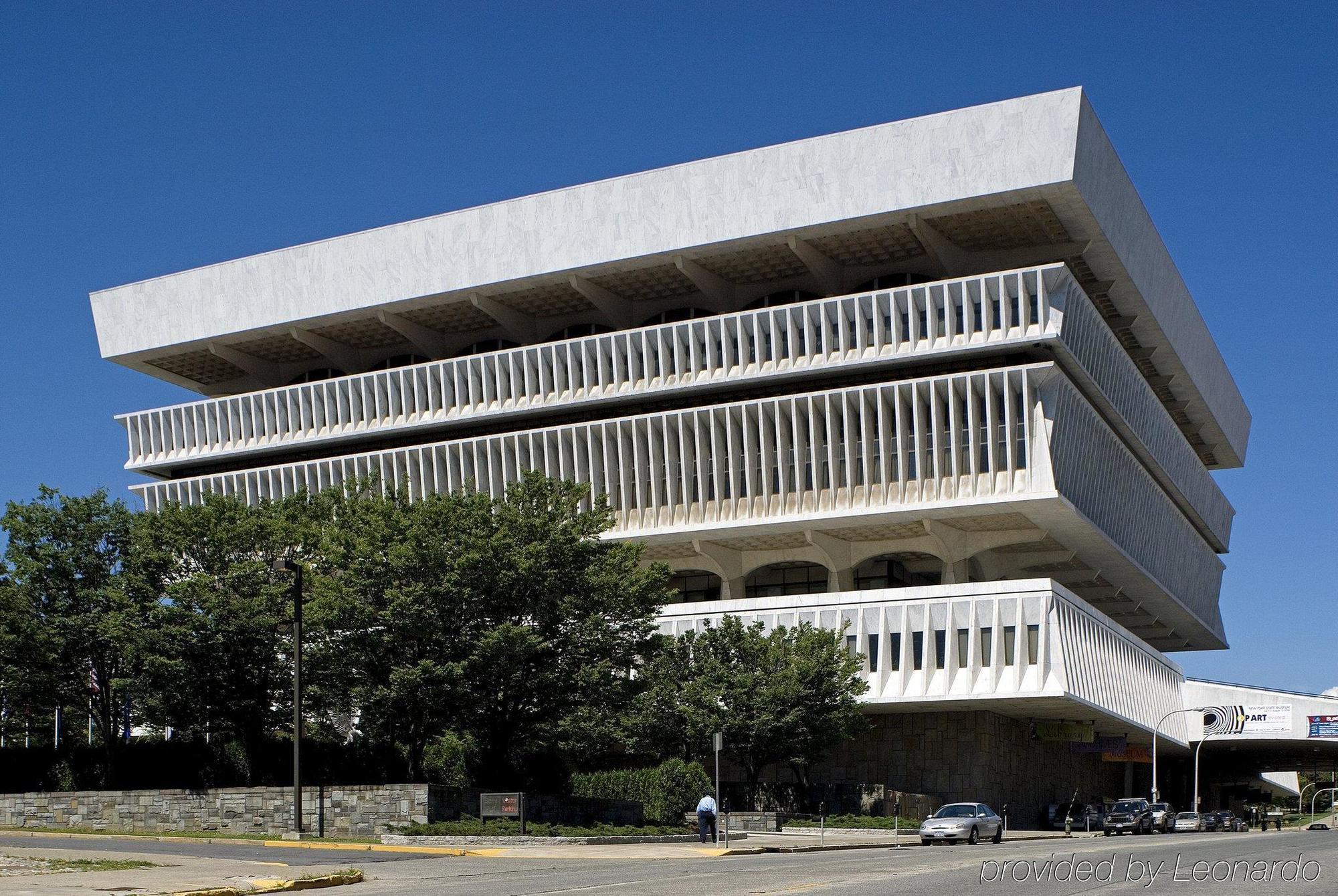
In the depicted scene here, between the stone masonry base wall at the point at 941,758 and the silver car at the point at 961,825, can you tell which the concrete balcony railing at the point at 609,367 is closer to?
the stone masonry base wall at the point at 941,758

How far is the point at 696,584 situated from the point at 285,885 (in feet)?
174

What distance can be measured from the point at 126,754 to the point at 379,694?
1265cm

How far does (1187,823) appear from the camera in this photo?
65312mm

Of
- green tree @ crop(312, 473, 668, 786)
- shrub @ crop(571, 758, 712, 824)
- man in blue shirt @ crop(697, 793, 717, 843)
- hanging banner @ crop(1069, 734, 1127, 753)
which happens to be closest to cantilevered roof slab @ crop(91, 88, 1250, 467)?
hanging banner @ crop(1069, 734, 1127, 753)

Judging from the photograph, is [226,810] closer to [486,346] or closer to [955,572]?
[955,572]

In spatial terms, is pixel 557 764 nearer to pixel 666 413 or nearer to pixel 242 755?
pixel 242 755

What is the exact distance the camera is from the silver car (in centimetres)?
4475

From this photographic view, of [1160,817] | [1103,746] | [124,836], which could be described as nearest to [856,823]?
[1160,817]

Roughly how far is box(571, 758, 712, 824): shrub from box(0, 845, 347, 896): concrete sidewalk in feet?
64.0

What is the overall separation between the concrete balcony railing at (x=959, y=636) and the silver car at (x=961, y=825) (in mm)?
13575

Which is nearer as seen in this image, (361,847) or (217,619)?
(361,847)

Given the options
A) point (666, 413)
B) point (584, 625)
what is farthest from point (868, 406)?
point (584, 625)

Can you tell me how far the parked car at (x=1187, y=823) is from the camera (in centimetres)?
6519

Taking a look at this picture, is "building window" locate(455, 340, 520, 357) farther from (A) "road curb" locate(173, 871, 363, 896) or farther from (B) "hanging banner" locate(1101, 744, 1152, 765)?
(A) "road curb" locate(173, 871, 363, 896)
